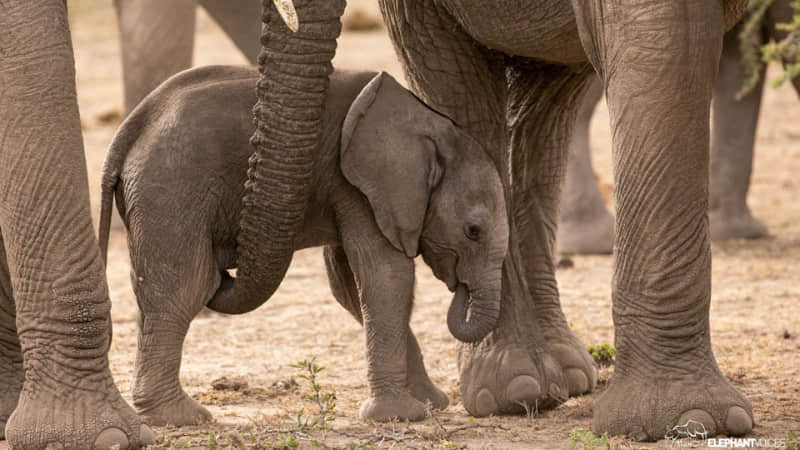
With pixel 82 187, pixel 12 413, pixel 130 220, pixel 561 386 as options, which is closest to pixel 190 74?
pixel 130 220

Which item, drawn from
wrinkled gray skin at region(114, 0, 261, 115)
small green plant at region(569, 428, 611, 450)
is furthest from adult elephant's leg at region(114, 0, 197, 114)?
small green plant at region(569, 428, 611, 450)

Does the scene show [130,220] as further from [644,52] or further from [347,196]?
[644,52]

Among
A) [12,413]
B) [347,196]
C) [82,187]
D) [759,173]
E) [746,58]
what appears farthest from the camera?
[759,173]

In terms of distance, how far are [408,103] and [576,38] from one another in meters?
0.51

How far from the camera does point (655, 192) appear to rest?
12.8ft

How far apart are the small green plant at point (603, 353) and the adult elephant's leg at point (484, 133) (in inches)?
24.1

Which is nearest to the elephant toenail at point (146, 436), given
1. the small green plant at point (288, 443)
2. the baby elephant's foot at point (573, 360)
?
the small green plant at point (288, 443)

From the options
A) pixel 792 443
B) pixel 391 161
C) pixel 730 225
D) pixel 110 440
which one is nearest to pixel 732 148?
pixel 730 225

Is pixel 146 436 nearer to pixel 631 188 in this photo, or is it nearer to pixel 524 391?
pixel 524 391

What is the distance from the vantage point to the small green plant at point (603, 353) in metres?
5.30

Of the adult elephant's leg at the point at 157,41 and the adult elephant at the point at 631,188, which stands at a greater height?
the adult elephant's leg at the point at 157,41

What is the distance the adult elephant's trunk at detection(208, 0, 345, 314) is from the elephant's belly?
55 cm

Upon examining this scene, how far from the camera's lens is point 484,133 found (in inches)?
189

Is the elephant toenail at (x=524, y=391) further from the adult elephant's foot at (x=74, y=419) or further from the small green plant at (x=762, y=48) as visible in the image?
the small green plant at (x=762, y=48)
